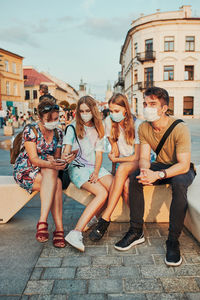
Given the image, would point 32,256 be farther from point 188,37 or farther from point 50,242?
point 188,37

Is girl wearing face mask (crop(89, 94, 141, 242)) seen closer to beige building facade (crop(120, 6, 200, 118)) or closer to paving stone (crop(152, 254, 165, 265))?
paving stone (crop(152, 254, 165, 265))

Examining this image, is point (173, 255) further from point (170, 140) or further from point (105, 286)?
point (170, 140)

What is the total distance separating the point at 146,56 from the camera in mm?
38281

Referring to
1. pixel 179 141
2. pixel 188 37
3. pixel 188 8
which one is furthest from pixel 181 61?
pixel 179 141

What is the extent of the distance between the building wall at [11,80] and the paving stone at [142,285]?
42499 mm

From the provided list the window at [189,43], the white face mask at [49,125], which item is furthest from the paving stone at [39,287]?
the window at [189,43]

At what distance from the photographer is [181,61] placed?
37.6 metres

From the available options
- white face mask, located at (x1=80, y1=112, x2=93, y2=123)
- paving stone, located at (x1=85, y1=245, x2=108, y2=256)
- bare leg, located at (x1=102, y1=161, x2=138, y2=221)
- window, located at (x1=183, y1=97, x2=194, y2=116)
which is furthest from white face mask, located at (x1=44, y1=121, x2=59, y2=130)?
window, located at (x1=183, y1=97, x2=194, y2=116)

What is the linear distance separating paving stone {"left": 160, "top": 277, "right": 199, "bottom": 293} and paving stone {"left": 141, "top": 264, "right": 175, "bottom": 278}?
7cm

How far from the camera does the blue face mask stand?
3662 millimetres

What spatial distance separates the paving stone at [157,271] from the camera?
2500mm

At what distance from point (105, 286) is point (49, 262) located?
67cm

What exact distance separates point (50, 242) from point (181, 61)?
38.7 m

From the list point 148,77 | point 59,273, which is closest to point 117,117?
point 59,273
